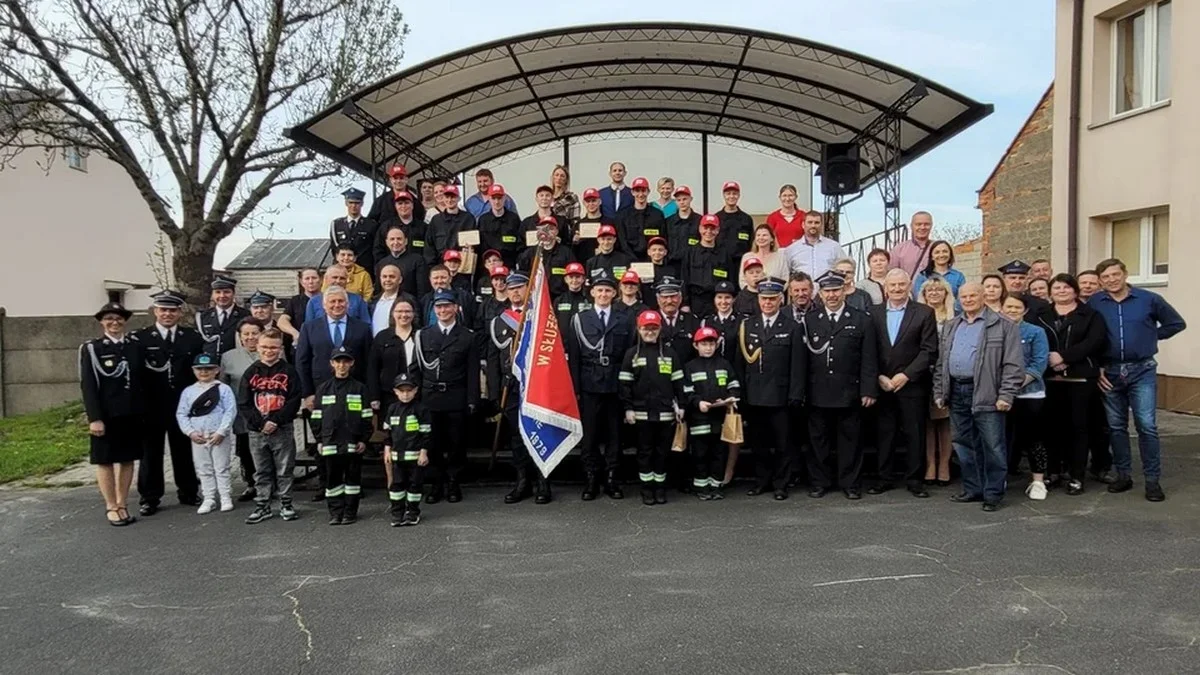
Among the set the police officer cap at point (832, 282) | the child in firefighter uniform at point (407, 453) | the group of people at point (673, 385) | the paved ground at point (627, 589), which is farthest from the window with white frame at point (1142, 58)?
the child in firefighter uniform at point (407, 453)

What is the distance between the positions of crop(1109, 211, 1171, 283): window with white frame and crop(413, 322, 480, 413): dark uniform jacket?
32.0ft

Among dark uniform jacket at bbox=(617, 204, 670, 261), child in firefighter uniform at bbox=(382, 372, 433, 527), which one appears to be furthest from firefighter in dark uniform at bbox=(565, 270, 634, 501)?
dark uniform jacket at bbox=(617, 204, 670, 261)

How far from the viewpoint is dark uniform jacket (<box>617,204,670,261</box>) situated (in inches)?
362

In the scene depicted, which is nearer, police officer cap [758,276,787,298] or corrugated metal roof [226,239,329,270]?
police officer cap [758,276,787,298]

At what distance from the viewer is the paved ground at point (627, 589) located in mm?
3996

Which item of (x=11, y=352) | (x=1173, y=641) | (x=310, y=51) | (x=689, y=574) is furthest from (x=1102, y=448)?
(x=11, y=352)

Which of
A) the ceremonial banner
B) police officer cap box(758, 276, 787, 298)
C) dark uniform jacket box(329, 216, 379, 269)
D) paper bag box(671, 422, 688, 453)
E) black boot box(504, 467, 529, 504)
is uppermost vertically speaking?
dark uniform jacket box(329, 216, 379, 269)

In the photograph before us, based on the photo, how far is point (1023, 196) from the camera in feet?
56.6

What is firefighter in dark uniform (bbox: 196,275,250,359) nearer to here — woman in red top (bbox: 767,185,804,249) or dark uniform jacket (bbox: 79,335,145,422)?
dark uniform jacket (bbox: 79,335,145,422)

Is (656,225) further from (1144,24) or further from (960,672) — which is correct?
(1144,24)

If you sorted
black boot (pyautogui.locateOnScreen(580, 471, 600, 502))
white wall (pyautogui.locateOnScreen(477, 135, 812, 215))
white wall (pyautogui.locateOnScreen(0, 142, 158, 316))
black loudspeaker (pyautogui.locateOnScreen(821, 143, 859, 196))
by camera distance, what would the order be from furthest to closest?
white wall (pyautogui.locateOnScreen(0, 142, 158, 316)) < white wall (pyautogui.locateOnScreen(477, 135, 812, 215)) < black loudspeaker (pyautogui.locateOnScreen(821, 143, 859, 196)) < black boot (pyautogui.locateOnScreen(580, 471, 600, 502))

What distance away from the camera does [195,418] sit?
6852 millimetres

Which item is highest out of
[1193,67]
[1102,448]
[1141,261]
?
[1193,67]

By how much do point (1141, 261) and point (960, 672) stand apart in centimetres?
1036
